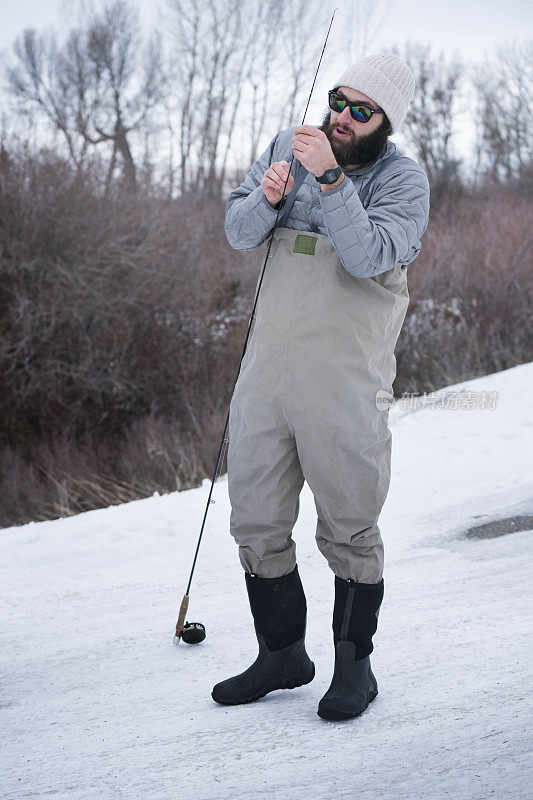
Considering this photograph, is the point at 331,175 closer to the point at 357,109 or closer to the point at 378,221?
the point at 378,221

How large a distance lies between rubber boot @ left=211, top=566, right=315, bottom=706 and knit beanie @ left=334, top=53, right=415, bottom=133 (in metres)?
1.39

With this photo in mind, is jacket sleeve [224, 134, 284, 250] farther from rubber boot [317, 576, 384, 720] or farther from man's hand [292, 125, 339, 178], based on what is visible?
rubber boot [317, 576, 384, 720]

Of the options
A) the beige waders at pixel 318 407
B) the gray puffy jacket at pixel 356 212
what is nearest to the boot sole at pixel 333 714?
the beige waders at pixel 318 407

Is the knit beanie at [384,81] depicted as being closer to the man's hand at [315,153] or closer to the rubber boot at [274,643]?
the man's hand at [315,153]

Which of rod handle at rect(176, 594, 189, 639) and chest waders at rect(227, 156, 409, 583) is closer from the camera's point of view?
chest waders at rect(227, 156, 409, 583)

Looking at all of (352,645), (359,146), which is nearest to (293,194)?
(359,146)

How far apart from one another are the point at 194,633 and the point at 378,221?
1675 millimetres

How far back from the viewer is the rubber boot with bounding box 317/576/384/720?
89.0 inches

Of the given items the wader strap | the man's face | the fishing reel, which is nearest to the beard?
the man's face

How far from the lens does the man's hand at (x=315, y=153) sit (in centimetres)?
200

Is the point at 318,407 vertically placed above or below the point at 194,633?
above

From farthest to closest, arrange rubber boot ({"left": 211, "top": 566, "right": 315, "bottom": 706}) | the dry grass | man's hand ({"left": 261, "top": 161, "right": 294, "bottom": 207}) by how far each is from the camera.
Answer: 1. the dry grass
2. rubber boot ({"left": 211, "top": 566, "right": 315, "bottom": 706})
3. man's hand ({"left": 261, "top": 161, "right": 294, "bottom": 207})

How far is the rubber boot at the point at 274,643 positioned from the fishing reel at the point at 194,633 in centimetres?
47

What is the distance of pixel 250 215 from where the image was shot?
2240 mm
